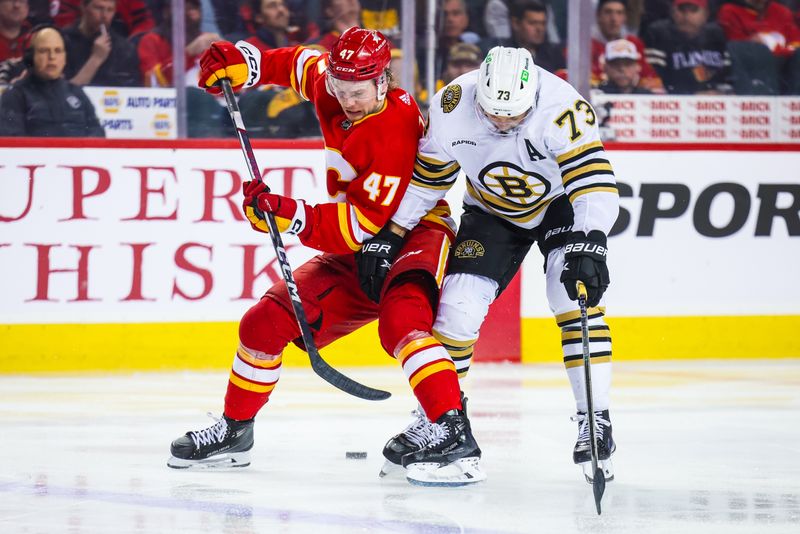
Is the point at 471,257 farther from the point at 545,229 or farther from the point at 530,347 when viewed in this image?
the point at 530,347

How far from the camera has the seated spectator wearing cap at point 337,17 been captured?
5957 millimetres

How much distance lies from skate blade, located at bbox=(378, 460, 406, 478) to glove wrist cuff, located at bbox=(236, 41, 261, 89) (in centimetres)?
121

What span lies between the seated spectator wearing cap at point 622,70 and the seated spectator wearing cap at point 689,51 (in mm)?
82

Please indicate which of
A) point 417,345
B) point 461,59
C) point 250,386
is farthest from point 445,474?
point 461,59

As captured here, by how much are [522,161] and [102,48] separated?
2842mm

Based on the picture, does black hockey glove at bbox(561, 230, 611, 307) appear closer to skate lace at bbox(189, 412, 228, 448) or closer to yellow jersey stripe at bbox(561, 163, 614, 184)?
yellow jersey stripe at bbox(561, 163, 614, 184)

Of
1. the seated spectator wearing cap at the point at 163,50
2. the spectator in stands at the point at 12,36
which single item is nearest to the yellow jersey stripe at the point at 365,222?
the seated spectator wearing cap at the point at 163,50

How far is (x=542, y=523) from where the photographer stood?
3.12 metres

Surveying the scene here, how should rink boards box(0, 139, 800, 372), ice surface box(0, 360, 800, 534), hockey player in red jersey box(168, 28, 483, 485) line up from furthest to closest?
rink boards box(0, 139, 800, 372) < hockey player in red jersey box(168, 28, 483, 485) < ice surface box(0, 360, 800, 534)

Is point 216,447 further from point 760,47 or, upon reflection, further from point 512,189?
point 760,47

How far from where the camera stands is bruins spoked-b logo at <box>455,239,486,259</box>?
3715 mm

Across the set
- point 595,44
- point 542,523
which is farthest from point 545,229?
point 595,44

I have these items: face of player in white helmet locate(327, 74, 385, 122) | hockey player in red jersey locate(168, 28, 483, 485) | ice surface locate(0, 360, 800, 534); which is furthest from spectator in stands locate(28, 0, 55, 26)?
face of player in white helmet locate(327, 74, 385, 122)

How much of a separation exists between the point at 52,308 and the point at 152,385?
2.13ft
